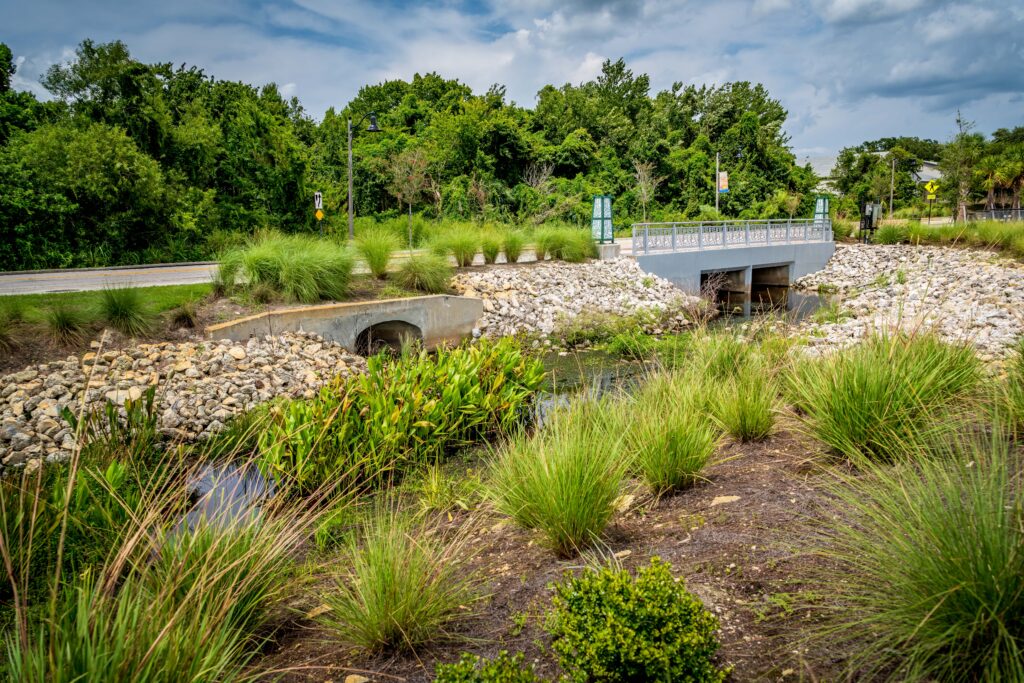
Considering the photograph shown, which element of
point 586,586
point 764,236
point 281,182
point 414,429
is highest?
point 281,182

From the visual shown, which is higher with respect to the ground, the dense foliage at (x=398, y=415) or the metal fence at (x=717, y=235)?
the metal fence at (x=717, y=235)

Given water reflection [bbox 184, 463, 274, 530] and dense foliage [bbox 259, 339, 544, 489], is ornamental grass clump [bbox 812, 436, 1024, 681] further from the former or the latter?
dense foliage [bbox 259, 339, 544, 489]

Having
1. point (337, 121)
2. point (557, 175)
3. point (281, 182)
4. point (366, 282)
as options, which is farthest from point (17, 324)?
point (337, 121)

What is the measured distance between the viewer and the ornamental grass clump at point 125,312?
10320mm

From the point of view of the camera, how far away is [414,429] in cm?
665

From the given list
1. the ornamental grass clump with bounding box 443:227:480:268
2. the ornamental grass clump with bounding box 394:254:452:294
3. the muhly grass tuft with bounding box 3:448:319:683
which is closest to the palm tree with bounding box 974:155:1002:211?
the ornamental grass clump with bounding box 443:227:480:268

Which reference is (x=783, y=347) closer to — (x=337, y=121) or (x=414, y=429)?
(x=414, y=429)

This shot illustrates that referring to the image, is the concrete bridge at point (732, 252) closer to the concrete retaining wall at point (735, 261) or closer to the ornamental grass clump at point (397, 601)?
the concrete retaining wall at point (735, 261)

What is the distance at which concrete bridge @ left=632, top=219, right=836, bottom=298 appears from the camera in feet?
69.6

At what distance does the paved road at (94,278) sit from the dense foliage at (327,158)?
2.10 m

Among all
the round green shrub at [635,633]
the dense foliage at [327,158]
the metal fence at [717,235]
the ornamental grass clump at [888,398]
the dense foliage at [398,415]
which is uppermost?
the dense foliage at [327,158]

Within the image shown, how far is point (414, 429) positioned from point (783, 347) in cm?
398

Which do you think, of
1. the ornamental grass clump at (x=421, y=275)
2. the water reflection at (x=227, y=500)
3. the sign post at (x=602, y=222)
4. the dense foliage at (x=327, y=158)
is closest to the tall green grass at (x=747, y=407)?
the water reflection at (x=227, y=500)

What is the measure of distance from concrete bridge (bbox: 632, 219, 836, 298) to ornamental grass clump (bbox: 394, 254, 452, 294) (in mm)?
8003
